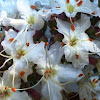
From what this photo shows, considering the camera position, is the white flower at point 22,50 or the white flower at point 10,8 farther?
the white flower at point 10,8

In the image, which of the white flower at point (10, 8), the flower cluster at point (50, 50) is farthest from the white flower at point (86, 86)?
the white flower at point (10, 8)

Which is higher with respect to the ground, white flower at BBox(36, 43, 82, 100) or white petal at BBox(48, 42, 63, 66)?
white petal at BBox(48, 42, 63, 66)

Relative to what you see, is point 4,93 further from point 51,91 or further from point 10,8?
point 10,8

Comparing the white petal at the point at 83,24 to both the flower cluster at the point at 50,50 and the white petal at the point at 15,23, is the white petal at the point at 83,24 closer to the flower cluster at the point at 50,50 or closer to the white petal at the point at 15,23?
the flower cluster at the point at 50,50

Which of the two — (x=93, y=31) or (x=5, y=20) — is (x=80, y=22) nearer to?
(x=93, y=31)

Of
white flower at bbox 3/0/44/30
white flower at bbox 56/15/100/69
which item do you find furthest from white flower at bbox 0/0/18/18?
white flower at bbox 56/15/100/69

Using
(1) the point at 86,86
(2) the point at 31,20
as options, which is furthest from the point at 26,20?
(1) the point at 86,86

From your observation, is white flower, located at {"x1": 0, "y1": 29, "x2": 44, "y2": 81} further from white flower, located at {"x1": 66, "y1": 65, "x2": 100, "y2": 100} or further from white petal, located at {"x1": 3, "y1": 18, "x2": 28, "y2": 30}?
white flower, located at {"x1": 66, "y1": 65, "x2": 100, "y2": 100}

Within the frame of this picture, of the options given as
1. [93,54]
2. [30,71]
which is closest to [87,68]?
[93,54]
